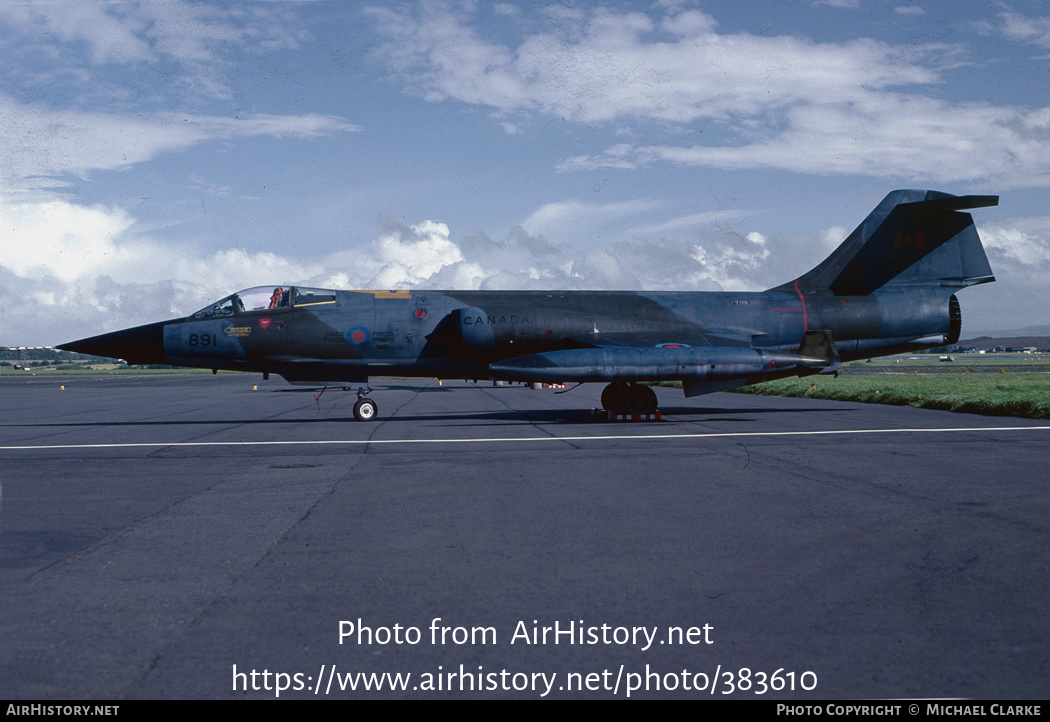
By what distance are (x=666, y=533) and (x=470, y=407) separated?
19309mm

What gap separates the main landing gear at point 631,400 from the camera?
1958 cm

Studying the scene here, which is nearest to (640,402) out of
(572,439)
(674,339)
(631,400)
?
(631,400)

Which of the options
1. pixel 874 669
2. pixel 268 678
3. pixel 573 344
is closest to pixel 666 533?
pixel 874 669

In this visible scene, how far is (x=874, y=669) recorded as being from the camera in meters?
3.66

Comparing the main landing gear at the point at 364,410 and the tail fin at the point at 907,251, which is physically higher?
the tail fin at the point at 907,251

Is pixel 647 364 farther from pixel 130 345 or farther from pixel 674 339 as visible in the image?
pixel 130 345

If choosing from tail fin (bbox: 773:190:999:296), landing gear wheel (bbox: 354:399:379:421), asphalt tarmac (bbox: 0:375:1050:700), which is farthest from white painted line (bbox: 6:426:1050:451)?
tail fin (bbox: 773:190:999:296)

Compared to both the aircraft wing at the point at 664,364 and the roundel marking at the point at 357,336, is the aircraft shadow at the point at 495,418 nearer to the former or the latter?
Answer: the aircraft wing at the point at 664,364

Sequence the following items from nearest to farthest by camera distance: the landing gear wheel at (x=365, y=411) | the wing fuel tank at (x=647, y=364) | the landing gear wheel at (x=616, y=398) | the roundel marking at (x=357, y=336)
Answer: the wing fuel tank at (x=647, y=364) < the roundel marking at (x=357, y=336) < the landing gear wheel at (x=616, y=398) < the landing gear wheel at (x=365, y=411)

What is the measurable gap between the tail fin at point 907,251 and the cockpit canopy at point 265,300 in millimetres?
13005

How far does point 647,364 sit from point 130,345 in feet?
40.6

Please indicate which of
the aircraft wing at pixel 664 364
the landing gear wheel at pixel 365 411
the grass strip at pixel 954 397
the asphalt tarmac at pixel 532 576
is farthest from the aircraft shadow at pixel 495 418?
the asphalt tarmac at pixel 532 576

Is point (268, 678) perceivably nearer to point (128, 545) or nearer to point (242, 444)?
point (128, 545)

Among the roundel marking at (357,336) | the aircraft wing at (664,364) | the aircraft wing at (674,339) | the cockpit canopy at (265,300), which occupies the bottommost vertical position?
the aircraft wing at (664,364)
